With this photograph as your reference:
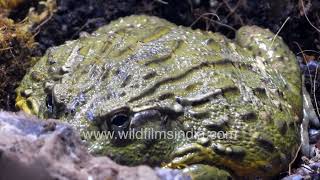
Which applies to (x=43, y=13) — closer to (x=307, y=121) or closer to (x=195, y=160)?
(x=195, y=160)

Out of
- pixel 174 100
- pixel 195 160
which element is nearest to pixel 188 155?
pixel 195 160

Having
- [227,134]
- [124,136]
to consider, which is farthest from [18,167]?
[227,134]

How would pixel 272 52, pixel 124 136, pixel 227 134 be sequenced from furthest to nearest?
pixel 272 52 → pixel 227 134 → pixel 124 136

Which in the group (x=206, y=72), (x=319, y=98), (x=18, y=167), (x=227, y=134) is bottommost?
(x=319, y=98)

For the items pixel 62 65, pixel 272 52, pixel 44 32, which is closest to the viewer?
pixel 62 65

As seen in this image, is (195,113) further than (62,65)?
No

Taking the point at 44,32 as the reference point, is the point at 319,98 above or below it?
below

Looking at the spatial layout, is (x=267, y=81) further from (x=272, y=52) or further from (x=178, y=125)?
(x=178, y=125)

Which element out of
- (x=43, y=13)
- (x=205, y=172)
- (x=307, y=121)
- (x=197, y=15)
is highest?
(x=43, y=13)
